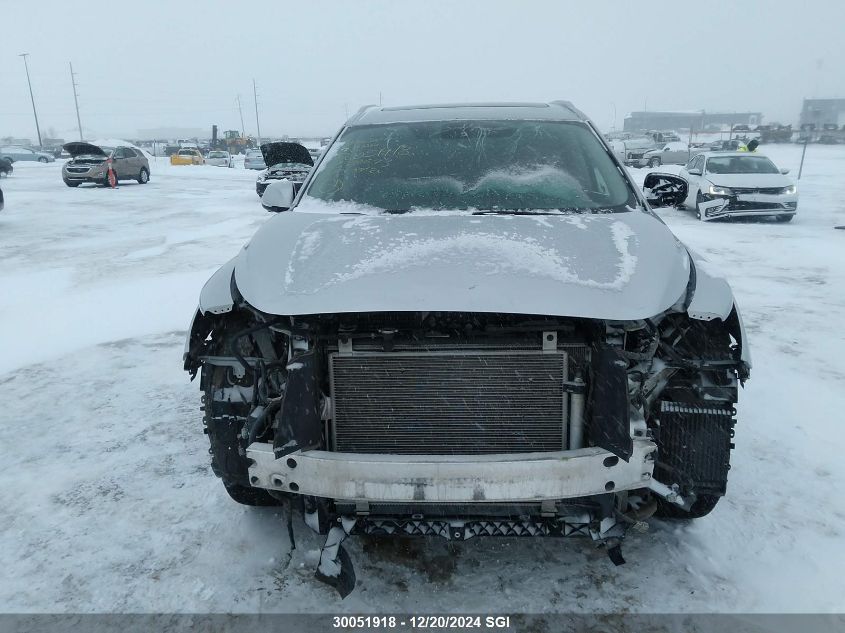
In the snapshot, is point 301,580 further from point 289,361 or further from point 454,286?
point 454,286

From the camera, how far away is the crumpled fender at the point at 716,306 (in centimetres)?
230

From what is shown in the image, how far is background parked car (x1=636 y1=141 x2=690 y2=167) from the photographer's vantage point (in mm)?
30250

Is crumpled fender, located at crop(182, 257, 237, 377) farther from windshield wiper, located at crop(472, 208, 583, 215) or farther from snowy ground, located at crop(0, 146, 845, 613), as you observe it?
windshield wiper, located at crop(472, 208, 583, 215)

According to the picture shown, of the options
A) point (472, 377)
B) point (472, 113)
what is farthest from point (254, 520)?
point (472, 113)

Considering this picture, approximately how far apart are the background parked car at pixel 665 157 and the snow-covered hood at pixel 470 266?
29.2m

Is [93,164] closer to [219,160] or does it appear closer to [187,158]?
[219,160]

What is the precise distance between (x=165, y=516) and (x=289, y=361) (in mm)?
1365

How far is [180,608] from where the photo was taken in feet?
8.02

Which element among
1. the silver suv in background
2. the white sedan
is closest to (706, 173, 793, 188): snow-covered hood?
the white sedan

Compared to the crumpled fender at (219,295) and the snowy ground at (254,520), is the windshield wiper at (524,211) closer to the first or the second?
the crumpled fender at (219,295)

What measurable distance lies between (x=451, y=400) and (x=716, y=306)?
1074 millimetres

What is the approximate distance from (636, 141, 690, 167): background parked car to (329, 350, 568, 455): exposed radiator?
29.8 meters

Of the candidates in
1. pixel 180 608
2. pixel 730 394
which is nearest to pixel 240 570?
pixel 180 608

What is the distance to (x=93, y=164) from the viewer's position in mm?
23047
